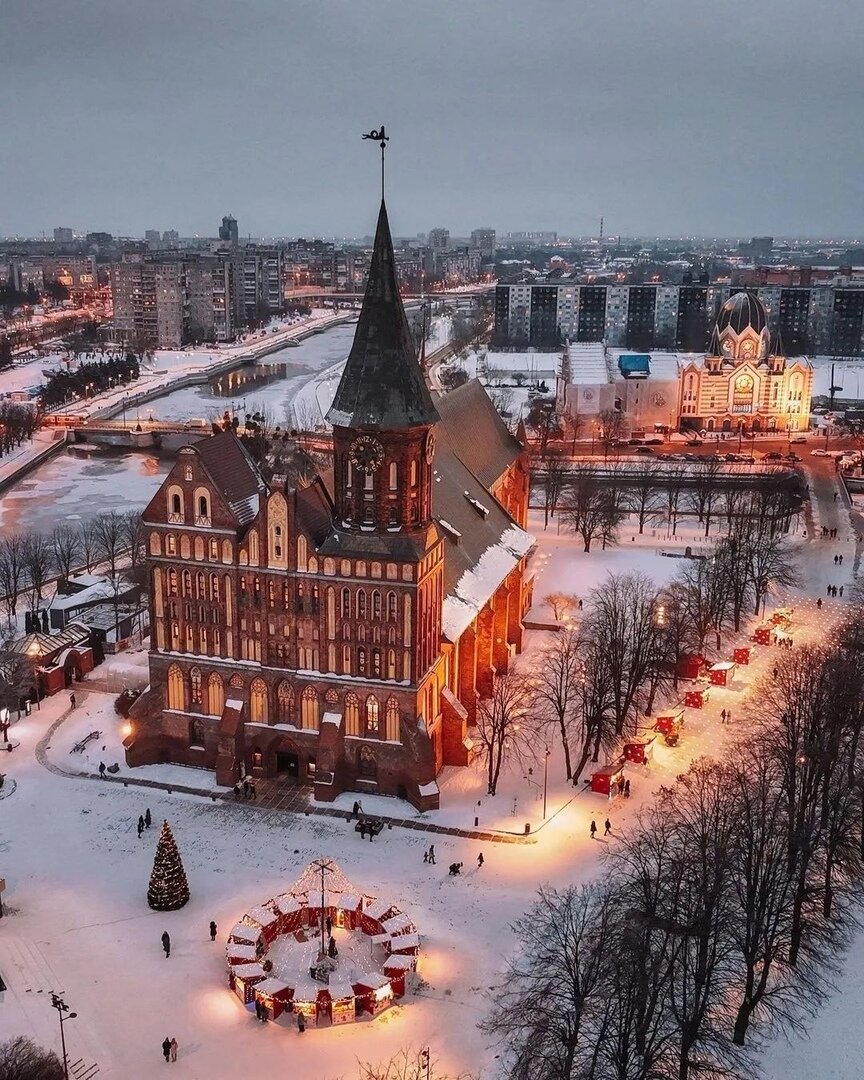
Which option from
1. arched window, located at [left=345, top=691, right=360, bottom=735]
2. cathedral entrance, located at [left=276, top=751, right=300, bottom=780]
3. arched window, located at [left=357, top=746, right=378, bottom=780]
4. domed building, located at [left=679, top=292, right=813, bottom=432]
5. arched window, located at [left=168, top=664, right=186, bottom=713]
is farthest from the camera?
domed building, located at [left=679, top=292, right=813, bottom=432]

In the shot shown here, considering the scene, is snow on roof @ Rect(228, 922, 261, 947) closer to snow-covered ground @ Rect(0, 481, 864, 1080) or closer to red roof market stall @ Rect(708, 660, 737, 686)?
snow-covered ground @ Rect(0, 481, 864, 1080)

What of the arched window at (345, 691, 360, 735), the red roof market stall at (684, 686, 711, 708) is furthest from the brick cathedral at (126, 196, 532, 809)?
the red roof market stall at (684, 686, 711, 708)

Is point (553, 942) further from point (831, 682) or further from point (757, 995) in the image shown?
point (831, 682)

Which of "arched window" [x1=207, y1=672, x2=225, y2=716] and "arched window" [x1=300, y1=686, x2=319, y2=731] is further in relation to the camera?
"arched window" [x1=207, y1=672, x2=225, y2=716]

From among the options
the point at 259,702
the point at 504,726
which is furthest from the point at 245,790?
the point at 504,726

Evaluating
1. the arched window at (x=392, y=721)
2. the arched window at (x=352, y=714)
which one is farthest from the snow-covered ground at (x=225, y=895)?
the arched window at (x=352, y=714)

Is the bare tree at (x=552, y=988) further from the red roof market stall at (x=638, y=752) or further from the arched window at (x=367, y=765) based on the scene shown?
the arched window at (x=367, y=765)

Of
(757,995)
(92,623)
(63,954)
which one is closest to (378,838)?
(63,954)
